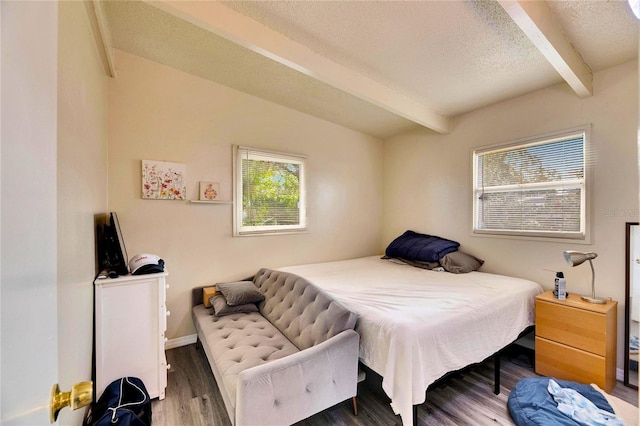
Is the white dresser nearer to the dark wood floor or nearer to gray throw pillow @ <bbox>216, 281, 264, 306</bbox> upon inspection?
the dark wood floor

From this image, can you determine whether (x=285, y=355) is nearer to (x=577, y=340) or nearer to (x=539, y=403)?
(x=539, y=403)

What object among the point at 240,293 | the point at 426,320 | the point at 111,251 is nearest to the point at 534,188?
the point at 426,320

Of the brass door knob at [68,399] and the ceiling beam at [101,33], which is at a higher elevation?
the ceiling beam at [101,33]

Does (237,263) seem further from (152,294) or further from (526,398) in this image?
(526,398)

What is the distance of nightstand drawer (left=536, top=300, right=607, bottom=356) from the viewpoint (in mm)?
1919

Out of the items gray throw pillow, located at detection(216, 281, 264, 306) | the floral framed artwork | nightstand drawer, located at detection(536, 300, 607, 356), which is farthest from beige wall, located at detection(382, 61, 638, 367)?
the floral framed artwork

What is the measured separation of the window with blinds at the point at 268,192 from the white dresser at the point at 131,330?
3.99 ft

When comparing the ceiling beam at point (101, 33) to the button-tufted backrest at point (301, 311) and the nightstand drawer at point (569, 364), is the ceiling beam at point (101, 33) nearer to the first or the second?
the button-tufted backrest at point (301, 311)

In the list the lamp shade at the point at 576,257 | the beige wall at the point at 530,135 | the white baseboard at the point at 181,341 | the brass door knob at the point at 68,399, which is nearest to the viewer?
the brass door knob at the point at 68,399

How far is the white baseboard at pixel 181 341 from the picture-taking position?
260cm

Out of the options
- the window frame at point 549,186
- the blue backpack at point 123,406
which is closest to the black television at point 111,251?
the blue backpack at point 123,406

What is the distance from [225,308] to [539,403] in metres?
2.37

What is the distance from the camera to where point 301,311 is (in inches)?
78.3

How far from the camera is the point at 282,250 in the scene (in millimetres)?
3291
